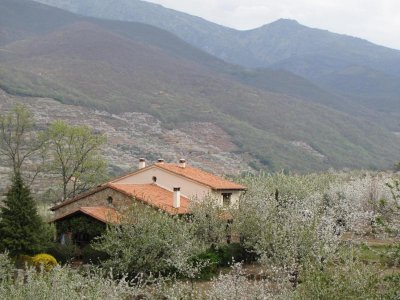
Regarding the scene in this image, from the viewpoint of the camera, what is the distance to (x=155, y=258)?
3878cm

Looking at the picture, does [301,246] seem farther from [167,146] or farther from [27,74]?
[27,74]

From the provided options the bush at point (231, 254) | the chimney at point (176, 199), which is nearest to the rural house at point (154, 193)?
the chimney at point (176, 199)

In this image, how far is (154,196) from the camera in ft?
169

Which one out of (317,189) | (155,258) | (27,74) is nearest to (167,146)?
(27,74)

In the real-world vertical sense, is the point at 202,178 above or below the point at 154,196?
above

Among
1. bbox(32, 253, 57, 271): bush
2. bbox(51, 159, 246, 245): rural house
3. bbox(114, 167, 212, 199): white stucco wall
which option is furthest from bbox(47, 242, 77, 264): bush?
bbox(114, 167, 212, 199): white stucco wall

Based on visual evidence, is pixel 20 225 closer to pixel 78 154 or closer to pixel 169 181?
pixel 169 181

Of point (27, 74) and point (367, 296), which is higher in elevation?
point (27, 74)

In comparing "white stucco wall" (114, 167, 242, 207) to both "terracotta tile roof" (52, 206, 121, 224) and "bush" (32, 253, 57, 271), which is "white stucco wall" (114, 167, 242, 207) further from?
"bush" (32, 253, 57, 271)

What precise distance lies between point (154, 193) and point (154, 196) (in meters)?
1.51

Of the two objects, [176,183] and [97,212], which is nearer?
[97,212]

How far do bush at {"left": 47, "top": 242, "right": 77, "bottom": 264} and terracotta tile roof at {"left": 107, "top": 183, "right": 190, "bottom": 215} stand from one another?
6.25 meters

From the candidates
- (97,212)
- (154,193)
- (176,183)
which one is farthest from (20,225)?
(176,183)

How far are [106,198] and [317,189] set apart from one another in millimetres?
28842
